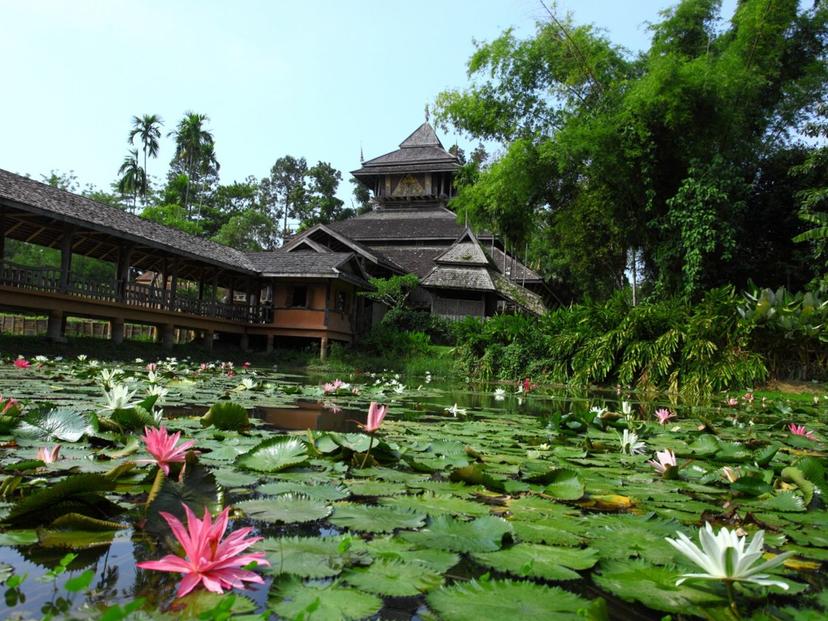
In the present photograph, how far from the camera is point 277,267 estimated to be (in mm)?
17062

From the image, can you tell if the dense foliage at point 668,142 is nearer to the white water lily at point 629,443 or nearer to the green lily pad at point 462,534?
the white water lily at point 629,443

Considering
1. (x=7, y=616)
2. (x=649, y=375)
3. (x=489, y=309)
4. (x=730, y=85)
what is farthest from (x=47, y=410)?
(x=489, y=309)

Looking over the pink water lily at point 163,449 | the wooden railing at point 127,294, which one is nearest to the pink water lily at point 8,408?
the pink water lily at point 163,449

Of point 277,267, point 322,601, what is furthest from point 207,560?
point 277,267

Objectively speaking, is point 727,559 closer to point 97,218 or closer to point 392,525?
point 392,525

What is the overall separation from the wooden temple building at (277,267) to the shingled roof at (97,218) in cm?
4

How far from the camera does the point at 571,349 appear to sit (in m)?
11.5

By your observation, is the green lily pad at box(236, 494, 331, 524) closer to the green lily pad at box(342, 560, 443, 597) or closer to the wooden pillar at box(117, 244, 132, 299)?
the green lily pad at box(342, 560, 443, 597)

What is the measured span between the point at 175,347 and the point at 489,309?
1088 centimetres

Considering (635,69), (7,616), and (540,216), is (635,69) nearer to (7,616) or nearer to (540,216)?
(540,216)

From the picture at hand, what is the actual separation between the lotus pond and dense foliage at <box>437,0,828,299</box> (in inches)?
426

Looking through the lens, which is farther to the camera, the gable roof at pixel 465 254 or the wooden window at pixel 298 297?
the gable roof at pixel 465 254

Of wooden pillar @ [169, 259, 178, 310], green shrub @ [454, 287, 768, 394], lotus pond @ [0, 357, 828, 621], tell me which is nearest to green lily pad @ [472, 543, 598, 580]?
lotus pond @ [0, 357, 828, 621]

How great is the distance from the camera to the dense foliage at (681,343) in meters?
8.71
